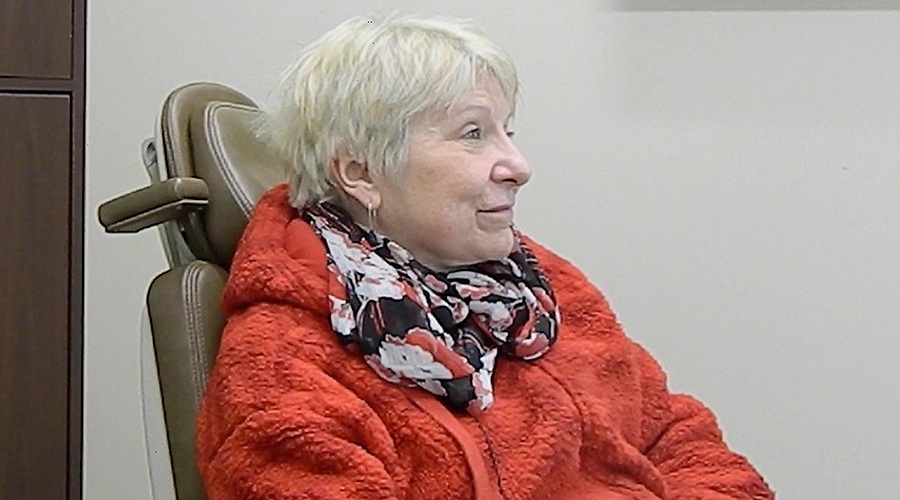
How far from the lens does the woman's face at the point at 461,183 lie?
1318mm

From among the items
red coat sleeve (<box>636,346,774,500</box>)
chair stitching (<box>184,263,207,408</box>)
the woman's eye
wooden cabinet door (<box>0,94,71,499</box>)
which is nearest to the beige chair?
chair stitching (<box>184,263,207,408</box>)

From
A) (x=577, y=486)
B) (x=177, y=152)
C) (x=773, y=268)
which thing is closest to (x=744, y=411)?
(x=773, y=268)

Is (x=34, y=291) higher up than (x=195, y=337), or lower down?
lower down

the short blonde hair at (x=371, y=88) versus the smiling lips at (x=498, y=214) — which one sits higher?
the short blonde hair at (x=371, y=88)

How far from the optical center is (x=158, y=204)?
1361 millimetres

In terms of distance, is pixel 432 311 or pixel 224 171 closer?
pixel 432 311

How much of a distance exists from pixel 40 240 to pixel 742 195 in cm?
112

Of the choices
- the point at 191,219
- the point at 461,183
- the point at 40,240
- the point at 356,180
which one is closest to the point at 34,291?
the point at 40,240

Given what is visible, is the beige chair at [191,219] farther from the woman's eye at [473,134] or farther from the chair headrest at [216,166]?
the woman's eye at [473,134]

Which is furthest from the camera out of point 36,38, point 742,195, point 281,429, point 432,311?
point 36,38

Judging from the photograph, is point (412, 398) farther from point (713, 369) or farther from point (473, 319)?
point (713, 369)

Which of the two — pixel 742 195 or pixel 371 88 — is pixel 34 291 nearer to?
pixel 371 88

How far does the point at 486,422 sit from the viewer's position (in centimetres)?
127

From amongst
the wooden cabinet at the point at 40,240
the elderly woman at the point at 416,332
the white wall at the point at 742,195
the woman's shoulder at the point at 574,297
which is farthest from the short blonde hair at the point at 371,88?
the wooden cabinet at the point at 40,240
